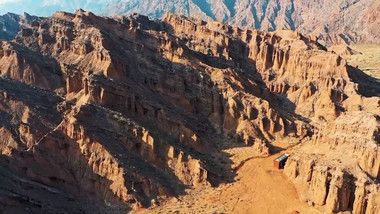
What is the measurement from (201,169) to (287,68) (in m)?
42.1

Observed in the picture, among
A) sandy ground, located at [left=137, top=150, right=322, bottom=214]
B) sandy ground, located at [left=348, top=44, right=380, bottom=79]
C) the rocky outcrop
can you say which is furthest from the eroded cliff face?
the rocky outcrop

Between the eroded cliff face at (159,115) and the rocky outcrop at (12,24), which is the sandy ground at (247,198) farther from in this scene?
the rocky outcrop at (12,24)

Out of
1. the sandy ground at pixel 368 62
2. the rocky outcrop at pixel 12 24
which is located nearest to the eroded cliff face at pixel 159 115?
the sandy ground at pixel 368 62

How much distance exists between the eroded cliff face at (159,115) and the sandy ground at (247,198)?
49.7 inches

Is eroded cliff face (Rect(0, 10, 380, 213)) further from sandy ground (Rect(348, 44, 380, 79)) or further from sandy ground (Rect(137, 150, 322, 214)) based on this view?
Answer: sandy ground (Rect(348, 44, 380, 79))

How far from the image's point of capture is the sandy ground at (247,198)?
43906 mm

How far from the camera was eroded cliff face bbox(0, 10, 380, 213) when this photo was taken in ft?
143

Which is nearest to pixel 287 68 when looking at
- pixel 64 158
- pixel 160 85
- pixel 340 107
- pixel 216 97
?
pixel 340 107

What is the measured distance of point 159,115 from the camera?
5594cm

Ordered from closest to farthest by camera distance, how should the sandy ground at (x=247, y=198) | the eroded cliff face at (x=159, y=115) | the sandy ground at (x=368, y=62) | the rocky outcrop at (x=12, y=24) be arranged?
the eroded cliff face at (x=159, y=115) → the sandy ground at (x=247, y=198) → the sandy ground at (x=368, y=62) → the rocky outcrop at (x=12, y=24)

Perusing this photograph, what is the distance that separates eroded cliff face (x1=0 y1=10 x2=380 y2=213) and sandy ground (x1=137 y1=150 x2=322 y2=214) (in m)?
1.26

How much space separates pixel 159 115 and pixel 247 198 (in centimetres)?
1666

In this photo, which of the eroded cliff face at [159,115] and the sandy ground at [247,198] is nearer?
the eroded cliff face at [159,115]

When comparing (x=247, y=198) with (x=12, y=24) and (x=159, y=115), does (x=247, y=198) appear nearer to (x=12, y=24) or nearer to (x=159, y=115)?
(x=159, y=115)
